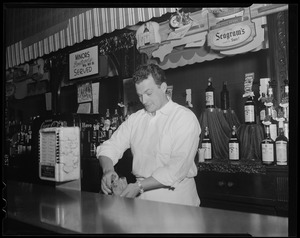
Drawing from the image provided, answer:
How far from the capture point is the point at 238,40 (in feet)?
6.43

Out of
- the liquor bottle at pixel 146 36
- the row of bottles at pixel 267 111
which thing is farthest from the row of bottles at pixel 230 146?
the liquor bottle at pixel 146 36

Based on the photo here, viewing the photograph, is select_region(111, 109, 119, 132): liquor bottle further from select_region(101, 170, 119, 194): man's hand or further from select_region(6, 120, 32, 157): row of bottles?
select_region(101, 170, 119, 194): man's hand

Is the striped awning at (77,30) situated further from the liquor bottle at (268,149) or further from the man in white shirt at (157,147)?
the liquor bottle at (268,149)

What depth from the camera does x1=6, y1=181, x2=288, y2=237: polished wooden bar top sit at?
906 mm

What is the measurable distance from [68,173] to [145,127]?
56 centimetres

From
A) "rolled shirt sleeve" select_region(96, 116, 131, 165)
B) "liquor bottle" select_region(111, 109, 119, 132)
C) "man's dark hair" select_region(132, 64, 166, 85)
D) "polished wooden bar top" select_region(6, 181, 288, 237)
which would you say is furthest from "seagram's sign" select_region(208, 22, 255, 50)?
"polished wooden bar top" select_region(6, 181, 288, 237)

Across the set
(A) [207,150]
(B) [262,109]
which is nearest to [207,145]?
(A) [207,150]

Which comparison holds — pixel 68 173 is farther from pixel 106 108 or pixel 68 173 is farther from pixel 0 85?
pixel 106 108

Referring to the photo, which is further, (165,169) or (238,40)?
(238,40)

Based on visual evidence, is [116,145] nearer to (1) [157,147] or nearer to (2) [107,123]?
(1) [157,147]

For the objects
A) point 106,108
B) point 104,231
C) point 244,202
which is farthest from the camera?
point 106,108

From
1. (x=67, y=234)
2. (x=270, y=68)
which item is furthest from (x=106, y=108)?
(x=67, y=234)

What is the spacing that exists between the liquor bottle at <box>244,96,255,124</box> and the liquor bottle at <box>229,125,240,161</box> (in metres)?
0.09

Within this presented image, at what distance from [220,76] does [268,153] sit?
0.64m
